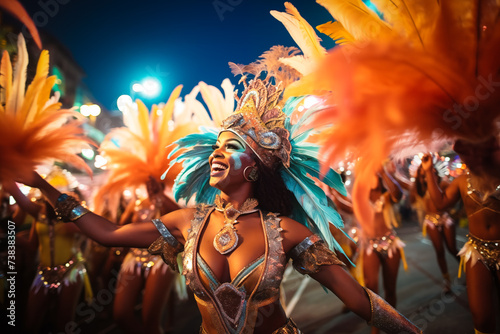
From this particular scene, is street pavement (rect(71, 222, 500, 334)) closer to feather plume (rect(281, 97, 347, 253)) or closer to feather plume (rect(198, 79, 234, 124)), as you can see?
feather plume (rect(281, 97, 347, 253))

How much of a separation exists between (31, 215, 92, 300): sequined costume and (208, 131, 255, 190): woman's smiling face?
343 cm

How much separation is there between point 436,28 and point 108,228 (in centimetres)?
237

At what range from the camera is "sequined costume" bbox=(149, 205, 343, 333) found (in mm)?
1714

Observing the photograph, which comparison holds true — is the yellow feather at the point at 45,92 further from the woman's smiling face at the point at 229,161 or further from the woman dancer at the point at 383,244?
the woman dancer at the point at 383,244

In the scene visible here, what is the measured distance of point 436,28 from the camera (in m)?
1.58

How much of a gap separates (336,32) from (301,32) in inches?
10.8

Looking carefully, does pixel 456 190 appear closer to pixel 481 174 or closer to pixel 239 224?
pixel 481 174

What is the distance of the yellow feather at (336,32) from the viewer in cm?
191

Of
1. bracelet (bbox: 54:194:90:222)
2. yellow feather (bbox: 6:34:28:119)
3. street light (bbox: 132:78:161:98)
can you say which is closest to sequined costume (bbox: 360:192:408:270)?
bracelet (bbox: 54:194:90:222)

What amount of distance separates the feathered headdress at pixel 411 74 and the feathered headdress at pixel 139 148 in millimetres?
2250

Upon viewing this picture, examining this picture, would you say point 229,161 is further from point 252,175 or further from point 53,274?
point 53,274

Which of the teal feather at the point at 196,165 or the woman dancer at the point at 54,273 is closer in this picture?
the teal feather at the point at 196,165

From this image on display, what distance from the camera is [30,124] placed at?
2018mm

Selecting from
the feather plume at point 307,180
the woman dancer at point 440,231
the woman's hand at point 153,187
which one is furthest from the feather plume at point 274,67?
the woman dancer at point 440,231
